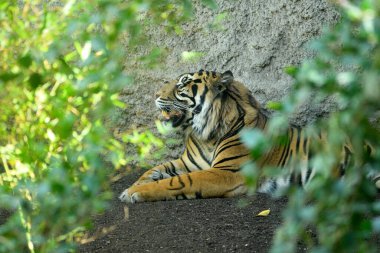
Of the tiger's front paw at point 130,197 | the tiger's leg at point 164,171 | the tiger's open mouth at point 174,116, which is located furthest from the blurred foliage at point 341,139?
the tiger's open mouth at point 174,116

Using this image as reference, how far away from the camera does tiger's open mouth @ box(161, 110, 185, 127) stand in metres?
6.66

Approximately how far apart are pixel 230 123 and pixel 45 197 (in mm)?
4154

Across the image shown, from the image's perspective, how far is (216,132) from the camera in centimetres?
655

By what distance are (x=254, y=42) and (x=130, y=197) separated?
1946 mm

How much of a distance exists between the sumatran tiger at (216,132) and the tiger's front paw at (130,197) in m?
0.16

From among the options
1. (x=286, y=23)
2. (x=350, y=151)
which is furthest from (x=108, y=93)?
(x=286, y=23)

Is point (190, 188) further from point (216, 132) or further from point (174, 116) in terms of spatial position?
point (174, 116)

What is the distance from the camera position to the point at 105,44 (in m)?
2.18

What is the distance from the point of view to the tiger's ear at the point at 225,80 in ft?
21.2

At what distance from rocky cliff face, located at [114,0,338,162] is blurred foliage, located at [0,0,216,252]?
377 centimetres

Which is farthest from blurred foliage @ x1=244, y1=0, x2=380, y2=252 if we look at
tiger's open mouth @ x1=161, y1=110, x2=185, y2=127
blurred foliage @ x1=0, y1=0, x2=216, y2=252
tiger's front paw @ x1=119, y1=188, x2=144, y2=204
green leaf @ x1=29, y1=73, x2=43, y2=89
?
tiger's open mouth @ x1=161, y1=110, x2=185, y2=127

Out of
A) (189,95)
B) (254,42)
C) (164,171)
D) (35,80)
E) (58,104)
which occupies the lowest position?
(164,171)

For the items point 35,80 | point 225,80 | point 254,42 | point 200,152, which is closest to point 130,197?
point 200,152

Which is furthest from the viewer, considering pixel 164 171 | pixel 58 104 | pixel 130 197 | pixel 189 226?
pixel 164 171
